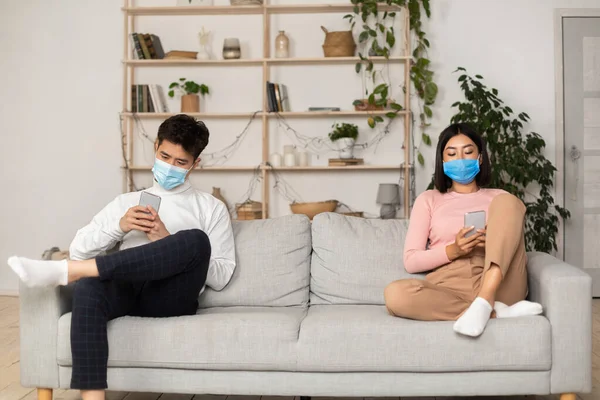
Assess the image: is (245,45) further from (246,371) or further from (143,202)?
(246,371)

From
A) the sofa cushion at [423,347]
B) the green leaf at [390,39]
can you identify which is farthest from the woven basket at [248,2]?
the sofa cushion at [423,347]

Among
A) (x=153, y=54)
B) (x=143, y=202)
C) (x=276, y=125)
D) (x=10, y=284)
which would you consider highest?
(x=153, y=54)

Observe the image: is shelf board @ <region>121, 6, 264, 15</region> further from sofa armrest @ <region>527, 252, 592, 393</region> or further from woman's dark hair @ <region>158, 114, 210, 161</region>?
sofa armrest @ <region>527, 252, 592, 393</region>

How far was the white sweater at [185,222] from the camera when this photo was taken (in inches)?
102

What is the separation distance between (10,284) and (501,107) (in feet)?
12.2

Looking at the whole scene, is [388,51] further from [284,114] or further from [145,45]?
[145,45]

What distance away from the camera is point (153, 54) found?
5.01 m

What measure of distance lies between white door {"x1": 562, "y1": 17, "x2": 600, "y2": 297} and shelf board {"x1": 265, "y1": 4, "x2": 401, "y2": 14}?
49.7 inches

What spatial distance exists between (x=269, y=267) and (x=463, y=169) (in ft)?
2.75

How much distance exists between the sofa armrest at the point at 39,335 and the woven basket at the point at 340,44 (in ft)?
9.91

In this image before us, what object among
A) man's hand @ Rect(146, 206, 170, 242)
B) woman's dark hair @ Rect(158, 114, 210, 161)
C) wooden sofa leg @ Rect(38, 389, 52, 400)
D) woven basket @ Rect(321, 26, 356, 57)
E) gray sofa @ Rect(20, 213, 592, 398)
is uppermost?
woven basket @ Rect(321, 26, 356, 57)

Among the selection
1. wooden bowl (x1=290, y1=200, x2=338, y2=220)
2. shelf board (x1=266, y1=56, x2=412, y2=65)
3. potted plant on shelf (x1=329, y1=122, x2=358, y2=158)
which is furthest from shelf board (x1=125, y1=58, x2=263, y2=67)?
wooden bowl (x1=290, y1=200, x2=338, y2=220)

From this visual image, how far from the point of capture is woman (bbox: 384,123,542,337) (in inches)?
92.1

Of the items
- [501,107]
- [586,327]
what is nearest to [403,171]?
[501,107]
